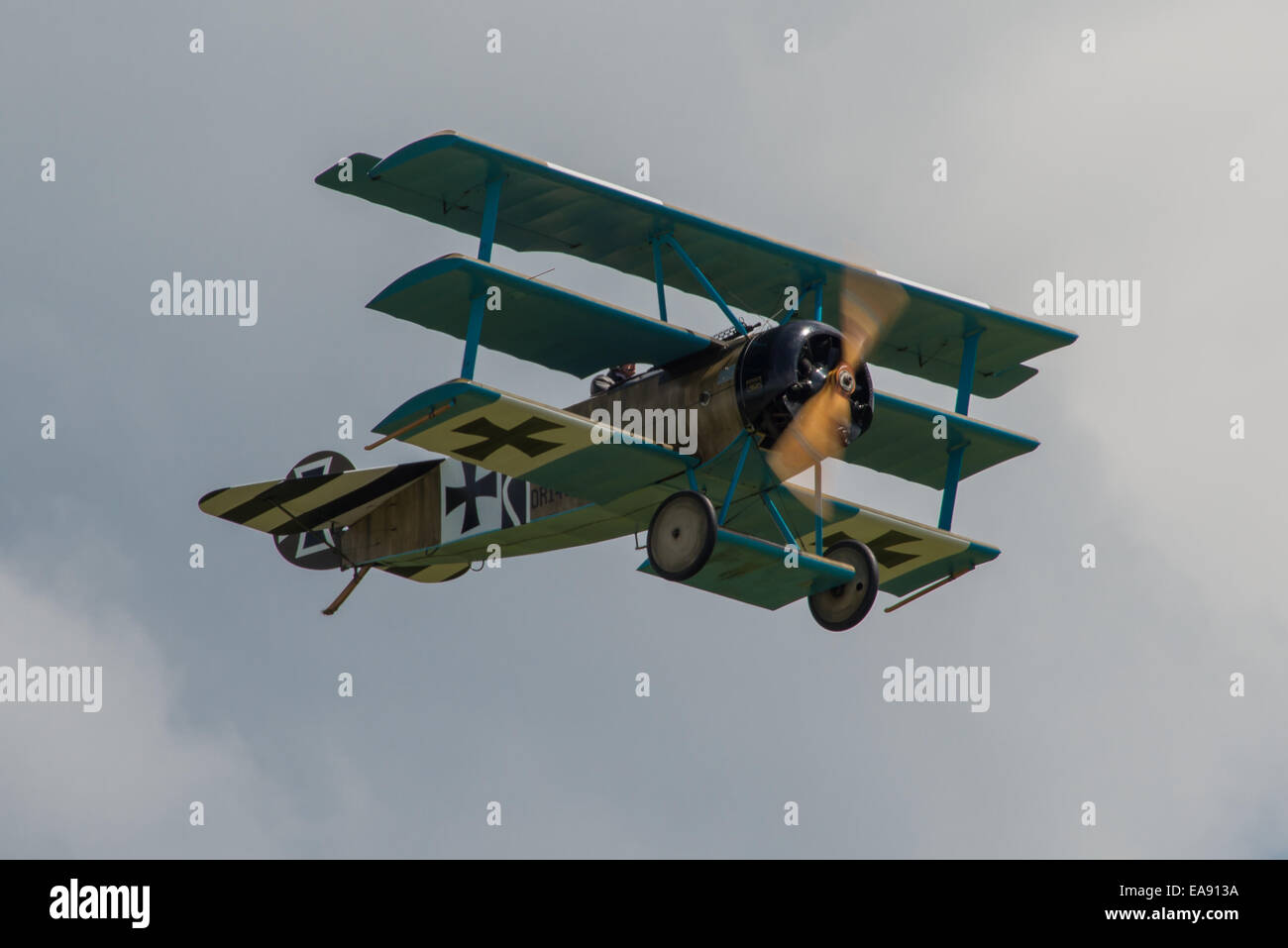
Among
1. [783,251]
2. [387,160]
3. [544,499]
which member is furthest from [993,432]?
[387,160]

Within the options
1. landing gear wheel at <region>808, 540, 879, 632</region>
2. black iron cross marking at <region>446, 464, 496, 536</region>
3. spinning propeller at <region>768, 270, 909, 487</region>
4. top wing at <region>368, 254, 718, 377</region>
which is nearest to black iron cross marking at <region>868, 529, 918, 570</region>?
landing gear wheel at <region>808, 540, 879, 632</region>

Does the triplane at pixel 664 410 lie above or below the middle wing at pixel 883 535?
above

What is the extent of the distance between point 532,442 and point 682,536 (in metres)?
1.55

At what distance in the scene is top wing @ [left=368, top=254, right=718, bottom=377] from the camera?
20547mm

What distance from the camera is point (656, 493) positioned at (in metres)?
21.9

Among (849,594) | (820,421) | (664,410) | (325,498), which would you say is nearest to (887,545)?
(849,594)

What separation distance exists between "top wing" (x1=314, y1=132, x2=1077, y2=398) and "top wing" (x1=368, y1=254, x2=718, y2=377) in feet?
3.25

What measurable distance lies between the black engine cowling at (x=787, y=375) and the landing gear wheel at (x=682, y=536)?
90 cm

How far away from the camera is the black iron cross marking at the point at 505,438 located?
66.6ft

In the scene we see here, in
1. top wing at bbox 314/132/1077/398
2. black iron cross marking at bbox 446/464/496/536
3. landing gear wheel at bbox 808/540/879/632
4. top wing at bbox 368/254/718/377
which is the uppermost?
top wing at bbox 314/132/1077/398

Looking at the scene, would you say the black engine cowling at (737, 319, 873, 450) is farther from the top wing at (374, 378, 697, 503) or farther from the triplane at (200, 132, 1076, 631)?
the top wing at (374, 378, 697, 503)
